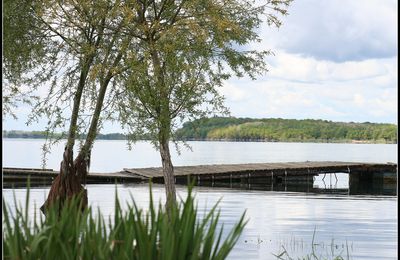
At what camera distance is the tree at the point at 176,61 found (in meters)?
19.3

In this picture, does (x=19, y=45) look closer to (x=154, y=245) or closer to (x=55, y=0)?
(x=55, y=0)

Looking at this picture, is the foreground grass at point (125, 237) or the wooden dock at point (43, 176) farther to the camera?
the wooden dock at point (43, 176)

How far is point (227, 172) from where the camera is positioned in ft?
146

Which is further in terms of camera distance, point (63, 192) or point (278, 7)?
point (63, 192)

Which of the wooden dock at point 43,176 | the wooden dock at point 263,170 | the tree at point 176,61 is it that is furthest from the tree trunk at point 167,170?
the wooden dock at point 263,170

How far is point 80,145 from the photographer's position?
78.6 feet

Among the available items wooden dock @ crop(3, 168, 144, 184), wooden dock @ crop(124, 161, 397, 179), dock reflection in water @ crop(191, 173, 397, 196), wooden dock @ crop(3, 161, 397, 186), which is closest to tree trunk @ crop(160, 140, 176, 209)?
wooden dock @ crop(3, 161, 397, 186)

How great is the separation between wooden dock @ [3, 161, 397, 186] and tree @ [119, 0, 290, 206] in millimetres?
20515

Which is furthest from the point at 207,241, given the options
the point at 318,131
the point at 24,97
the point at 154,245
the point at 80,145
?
the point at 318,131

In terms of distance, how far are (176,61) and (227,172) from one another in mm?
25994

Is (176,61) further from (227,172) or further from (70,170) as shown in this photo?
(227,172)

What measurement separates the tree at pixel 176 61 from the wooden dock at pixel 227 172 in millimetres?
20515

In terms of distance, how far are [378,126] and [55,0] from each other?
83.2 m

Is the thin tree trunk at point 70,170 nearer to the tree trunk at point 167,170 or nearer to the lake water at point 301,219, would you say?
the lake water at point 301,219
